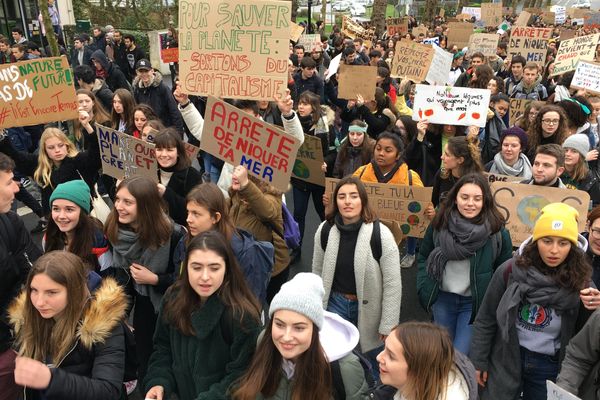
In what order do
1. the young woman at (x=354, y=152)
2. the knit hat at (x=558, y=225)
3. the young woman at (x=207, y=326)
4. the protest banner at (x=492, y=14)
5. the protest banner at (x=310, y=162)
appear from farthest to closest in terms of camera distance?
the protest banner at (x=492, y=14)
the protest banner at (x=310, y=162)
the young woman at (x=354, y=152)
the knit hat at (x=558, y=225)
the young woman at (x=207, y=326)

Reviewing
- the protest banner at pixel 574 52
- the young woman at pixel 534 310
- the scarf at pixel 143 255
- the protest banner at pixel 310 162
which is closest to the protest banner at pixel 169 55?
the protest banner at pixel 310 162

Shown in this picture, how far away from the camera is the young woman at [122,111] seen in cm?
604

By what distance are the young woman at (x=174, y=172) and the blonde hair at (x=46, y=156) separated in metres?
1.17

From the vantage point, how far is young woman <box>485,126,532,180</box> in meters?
4.70

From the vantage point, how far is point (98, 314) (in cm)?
253

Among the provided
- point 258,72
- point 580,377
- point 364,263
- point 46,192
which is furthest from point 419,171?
point 46,192

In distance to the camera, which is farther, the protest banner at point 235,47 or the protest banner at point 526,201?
the protest banner at point 235,47

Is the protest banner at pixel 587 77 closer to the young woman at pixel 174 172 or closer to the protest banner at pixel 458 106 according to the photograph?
the protest banner at pixel 458 106

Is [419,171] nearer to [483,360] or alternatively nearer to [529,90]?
[483,360]

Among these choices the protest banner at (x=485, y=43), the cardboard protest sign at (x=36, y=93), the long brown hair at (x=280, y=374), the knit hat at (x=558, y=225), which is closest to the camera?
the long brown hair at (x=280, y=374)

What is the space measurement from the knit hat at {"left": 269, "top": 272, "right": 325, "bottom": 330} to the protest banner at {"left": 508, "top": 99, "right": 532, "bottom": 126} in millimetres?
5502

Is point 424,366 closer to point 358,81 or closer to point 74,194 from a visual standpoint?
point 74,194

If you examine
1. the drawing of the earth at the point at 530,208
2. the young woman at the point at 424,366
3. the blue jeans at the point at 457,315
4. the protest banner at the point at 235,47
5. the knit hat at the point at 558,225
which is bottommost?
the blue jeans at the point at 457,315

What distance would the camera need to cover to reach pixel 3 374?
2.82 m
